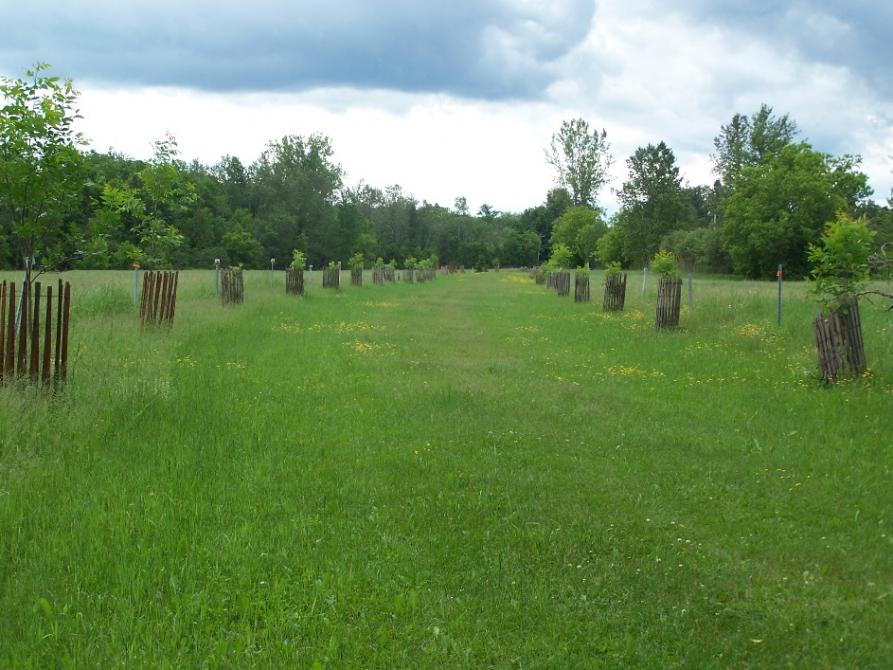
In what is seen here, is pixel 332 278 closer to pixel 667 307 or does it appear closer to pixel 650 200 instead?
pixel 667 307

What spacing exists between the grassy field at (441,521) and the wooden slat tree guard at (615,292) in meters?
14.3

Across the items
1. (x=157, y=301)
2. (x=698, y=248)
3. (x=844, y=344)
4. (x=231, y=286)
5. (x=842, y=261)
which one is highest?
(x=698, y=248)

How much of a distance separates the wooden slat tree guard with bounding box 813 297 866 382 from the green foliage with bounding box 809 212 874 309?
167mm

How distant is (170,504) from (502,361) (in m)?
8.56

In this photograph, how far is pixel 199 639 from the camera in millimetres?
3633

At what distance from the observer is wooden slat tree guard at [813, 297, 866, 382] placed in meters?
10.6

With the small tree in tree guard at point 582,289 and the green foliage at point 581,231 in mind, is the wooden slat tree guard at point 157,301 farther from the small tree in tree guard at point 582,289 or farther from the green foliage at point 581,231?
the green foliage at point 581,231

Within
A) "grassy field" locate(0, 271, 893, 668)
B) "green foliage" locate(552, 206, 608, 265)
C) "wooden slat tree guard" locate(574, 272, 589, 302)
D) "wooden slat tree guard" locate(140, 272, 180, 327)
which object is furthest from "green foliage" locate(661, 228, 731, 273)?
"grassy field" locate(0, 271, 893, 668)

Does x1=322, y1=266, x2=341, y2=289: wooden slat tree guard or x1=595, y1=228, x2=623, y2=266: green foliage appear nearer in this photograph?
x1=322, y1=266, x2=341, y2=289: wooden slat tree guard

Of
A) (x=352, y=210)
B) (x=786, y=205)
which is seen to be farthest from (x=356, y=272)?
(x=352, y=210)

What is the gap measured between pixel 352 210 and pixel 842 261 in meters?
93.9

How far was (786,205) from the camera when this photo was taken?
5650cm

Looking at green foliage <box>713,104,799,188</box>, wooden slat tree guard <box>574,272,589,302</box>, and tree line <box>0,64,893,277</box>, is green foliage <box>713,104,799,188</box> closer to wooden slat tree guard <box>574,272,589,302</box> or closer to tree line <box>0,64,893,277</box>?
tree line <box>0,64,893,277</box>

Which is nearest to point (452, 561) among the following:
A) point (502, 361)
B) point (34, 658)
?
point (34, 658)
